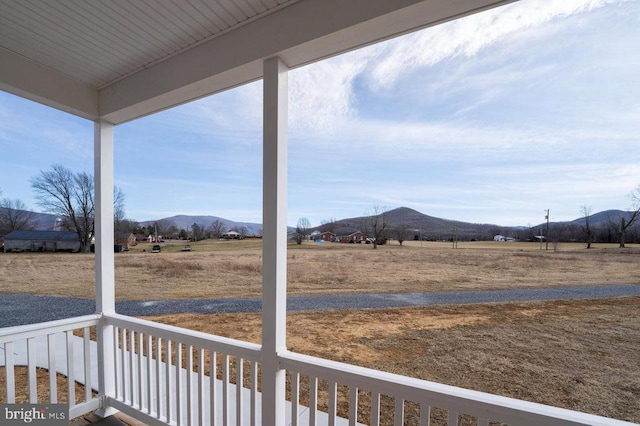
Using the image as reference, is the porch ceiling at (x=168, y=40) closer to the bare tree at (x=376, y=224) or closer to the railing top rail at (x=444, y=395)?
the bare tree at (x=376, y=224)

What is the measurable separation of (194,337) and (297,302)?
96cm

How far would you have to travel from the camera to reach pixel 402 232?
2043 mm

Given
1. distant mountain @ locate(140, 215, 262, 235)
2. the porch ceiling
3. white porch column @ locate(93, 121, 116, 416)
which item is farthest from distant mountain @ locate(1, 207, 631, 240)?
the porch ceiling

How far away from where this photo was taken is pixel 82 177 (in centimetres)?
296

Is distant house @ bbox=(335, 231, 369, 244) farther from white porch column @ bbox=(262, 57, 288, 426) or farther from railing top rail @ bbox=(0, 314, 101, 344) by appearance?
railing top rail @ bbox=(0, 314, 101, 344)

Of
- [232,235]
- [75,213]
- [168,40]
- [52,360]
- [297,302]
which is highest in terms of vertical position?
[168,40]

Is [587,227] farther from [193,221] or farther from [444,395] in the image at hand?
[193,221]

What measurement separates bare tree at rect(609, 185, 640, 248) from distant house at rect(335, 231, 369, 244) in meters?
1.36

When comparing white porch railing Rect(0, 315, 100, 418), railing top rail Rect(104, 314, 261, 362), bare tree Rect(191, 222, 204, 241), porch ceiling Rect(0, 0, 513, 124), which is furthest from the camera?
bare tree Rect(191, 222, 204, 241)

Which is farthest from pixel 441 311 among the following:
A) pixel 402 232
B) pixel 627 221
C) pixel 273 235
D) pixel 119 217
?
pixel 119 217

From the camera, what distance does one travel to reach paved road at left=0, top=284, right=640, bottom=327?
155cm

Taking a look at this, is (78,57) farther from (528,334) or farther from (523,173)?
(528,334)

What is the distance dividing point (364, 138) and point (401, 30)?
3.81 feet

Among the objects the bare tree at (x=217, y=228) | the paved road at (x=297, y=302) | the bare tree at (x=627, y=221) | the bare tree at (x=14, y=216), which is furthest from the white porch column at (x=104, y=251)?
the bare tree at (x=627, y=221)
